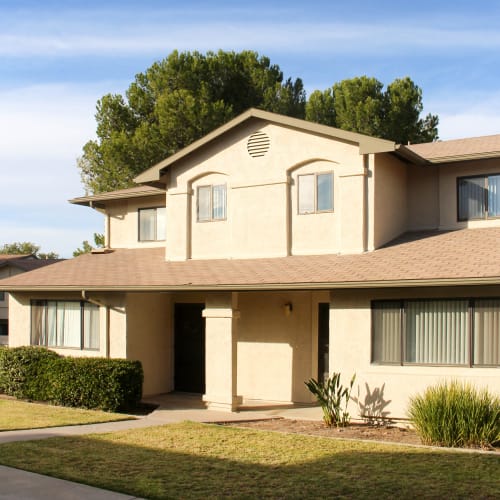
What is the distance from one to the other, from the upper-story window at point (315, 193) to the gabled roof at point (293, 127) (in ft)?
3.35

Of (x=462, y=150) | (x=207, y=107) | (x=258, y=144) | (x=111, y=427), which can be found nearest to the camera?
(x=111, y=427)

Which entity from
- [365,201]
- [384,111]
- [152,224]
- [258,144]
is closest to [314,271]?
[365,201]

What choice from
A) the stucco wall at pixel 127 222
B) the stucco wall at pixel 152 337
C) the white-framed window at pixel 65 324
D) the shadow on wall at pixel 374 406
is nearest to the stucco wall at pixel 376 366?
the shadow on wall at pixel 374 406

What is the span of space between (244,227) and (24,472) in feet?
30.8

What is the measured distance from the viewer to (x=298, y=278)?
48.8 feet

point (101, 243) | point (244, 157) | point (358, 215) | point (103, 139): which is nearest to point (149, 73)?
point (103, 139)

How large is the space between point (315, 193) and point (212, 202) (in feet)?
10.1

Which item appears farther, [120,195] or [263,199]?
[120,195]

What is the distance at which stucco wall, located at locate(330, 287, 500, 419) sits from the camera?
13367mm

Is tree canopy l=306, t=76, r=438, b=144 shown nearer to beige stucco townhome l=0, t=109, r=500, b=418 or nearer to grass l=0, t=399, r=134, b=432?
beige stucco townhome l=0, t=109, r=500, b=418

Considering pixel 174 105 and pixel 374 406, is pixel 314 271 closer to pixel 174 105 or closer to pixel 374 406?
pixel 374 406

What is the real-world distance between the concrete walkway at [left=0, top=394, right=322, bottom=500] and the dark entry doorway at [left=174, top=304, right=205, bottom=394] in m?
0.50

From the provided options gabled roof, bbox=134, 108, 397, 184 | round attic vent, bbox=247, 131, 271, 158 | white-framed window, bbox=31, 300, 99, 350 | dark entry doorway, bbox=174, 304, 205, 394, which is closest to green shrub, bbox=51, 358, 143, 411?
white-framed window, bbox=31, 300, 99, 350

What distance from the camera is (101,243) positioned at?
38000 mm
